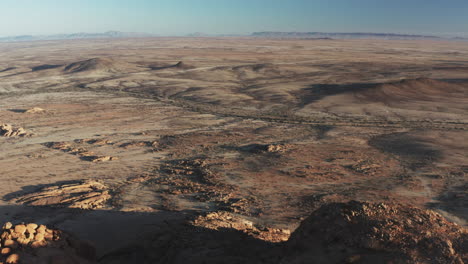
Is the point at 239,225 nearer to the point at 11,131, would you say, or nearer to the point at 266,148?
the point at 266,148

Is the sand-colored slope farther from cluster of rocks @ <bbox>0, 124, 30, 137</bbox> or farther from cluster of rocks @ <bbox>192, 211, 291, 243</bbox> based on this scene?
cluster of rocks @ <bbox>192, 211, 291, 243</bbox>

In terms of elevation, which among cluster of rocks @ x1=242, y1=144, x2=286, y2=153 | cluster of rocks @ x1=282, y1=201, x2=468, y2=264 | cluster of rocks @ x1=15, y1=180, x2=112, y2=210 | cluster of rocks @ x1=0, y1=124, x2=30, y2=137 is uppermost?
cluster of rocks @ x1=282, y1=201, x2=468, y2=264

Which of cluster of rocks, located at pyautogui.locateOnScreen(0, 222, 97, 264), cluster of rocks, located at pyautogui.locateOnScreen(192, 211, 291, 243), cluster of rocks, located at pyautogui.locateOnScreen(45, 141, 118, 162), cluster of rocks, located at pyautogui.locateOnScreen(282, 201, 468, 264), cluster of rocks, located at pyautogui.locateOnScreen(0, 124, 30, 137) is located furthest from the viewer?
cluster of rocks, located at pyautogui.locateOnScreen(0, 124, 30, 137)

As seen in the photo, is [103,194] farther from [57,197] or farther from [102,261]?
[102,261]

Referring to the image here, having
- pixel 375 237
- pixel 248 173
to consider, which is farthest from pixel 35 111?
pixel 375 237

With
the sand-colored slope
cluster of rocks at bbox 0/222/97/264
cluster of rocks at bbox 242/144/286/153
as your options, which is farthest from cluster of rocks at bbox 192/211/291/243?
the sand-colored slope

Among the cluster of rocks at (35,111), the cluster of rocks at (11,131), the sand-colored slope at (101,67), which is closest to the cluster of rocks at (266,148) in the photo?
the cluster of rocks at (11,131)

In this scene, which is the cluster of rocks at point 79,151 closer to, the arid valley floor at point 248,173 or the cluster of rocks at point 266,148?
the arid valley floor at point 248,173
